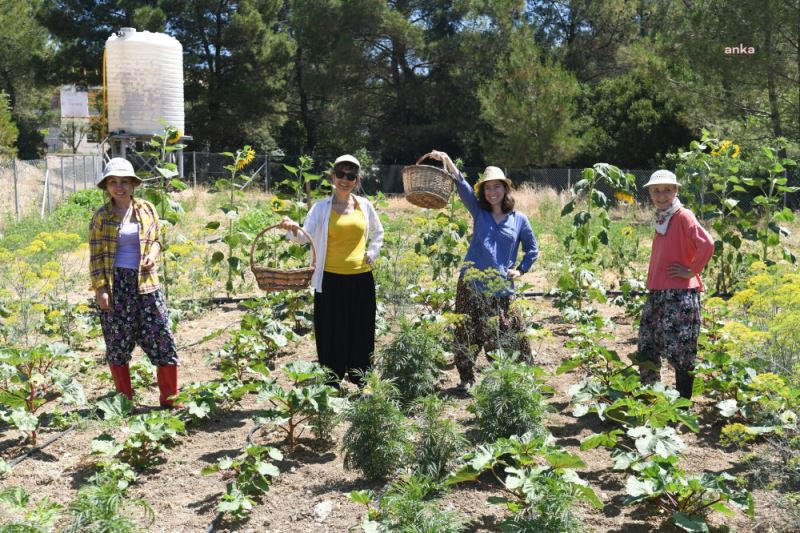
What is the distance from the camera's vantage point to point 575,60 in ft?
89.0

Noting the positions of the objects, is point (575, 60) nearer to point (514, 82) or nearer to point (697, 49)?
point (514, 82)

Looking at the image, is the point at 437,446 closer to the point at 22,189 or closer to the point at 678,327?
the point at 678,327

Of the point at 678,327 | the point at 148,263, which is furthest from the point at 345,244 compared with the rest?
the point at 678,327

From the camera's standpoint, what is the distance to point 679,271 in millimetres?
4234

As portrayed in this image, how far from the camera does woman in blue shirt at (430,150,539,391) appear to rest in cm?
475

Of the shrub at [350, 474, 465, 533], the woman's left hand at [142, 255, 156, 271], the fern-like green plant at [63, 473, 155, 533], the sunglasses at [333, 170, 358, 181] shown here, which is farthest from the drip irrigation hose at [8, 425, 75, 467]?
the sunglasses at [333, 170, 358, 181]

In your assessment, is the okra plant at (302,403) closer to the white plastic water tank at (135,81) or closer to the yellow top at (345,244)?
the yellow top at (345,244)

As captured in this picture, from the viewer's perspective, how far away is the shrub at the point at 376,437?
362 centimetres

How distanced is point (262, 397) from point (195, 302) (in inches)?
138

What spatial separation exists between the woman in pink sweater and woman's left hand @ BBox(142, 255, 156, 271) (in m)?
2.72

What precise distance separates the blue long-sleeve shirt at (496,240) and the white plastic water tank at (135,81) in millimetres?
14003

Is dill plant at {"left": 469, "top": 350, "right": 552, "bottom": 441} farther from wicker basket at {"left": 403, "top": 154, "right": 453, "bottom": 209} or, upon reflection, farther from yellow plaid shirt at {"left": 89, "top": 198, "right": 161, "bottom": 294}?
yellow plaid shirt at {"left": 89, "top": 198, "right": 161, "bottom": 294}

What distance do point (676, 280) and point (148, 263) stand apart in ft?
9.36

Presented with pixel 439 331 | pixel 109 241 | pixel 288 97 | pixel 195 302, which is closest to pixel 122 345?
pixel 109 241
